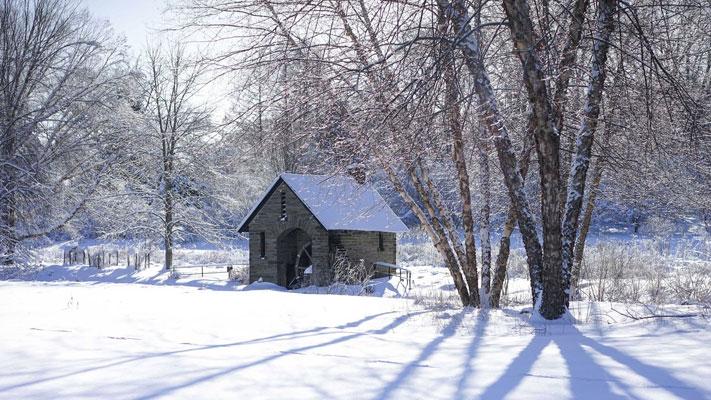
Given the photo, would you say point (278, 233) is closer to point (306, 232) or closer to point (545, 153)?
point (306, 232)

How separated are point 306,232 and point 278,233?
4.30 ft

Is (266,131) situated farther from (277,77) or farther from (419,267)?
(419,267)

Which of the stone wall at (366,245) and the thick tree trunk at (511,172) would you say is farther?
the stone wall at (366,245)

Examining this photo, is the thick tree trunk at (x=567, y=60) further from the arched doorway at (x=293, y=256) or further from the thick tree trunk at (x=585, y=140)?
the arched doorway at (x=293, y=256)

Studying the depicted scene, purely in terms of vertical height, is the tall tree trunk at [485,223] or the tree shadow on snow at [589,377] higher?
the tall tree trunk at [485,223]

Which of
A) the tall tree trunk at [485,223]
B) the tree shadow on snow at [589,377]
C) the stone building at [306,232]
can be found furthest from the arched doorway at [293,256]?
the tree shadow on snow at [589,377]

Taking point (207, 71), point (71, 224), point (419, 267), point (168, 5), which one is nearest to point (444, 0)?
point (207, 71)

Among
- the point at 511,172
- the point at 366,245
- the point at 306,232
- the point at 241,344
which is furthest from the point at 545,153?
the point at 306,232

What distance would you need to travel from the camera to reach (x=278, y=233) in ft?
72.8

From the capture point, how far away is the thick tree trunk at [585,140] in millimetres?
5774

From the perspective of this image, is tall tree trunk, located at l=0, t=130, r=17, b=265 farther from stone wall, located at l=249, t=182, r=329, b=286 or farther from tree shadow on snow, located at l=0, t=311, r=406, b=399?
tree shadow on snow, located at l=0, t=311, r=406, b=399

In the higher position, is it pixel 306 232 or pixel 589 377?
pixel 306 232

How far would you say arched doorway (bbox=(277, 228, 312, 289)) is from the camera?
22.5 m

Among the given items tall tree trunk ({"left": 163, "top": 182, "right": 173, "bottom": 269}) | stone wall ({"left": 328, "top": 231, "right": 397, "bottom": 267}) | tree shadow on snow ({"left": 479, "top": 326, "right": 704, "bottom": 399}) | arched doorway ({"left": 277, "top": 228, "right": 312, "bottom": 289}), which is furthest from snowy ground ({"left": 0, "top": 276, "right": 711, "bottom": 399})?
tall tree trunk ({"left": 163, "top": 182, "right": 173, "bottom": 269})
